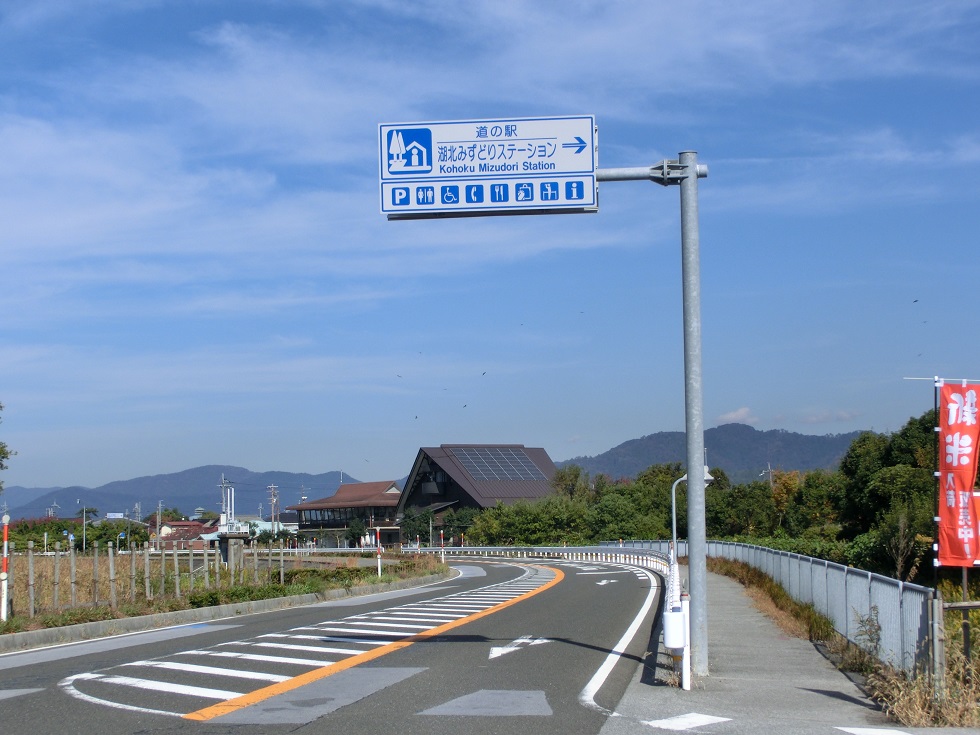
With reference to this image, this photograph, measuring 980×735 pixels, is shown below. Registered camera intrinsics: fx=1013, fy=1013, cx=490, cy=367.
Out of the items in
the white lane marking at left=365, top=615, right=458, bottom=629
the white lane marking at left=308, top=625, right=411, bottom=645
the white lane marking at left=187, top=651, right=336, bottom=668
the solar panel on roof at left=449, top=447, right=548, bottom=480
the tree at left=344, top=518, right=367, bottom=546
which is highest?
the white lane marking at left=187, top=651, right=336, bottom=668

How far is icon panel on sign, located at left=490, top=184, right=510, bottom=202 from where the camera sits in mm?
12281

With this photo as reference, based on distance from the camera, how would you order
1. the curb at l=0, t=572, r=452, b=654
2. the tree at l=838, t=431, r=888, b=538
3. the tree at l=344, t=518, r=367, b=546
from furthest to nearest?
the tree at l=344, t=518, r=367, b=546 → the tree at l=838, t=431, r=888, b=538 → the curb at l=0, t=572, r=452, b=654

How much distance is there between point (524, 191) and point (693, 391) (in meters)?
3.18

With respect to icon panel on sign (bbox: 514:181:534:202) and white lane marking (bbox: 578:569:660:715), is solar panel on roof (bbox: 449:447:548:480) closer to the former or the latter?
white lane marking (bbox: 578:569:660:715)

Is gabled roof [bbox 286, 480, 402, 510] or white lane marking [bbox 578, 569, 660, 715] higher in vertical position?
white lane marking [bbox 578, 569, 660, 715]

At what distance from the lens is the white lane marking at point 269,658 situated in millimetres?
12453

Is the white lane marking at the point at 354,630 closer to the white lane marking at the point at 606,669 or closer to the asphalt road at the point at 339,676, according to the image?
the asphalt road at the point at 339,676

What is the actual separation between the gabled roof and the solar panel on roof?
13.3 metres

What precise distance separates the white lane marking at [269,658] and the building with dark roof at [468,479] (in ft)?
261

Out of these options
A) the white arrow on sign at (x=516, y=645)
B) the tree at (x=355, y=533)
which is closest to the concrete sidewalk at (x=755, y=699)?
the white arrow on sign at (x=516, y=645)

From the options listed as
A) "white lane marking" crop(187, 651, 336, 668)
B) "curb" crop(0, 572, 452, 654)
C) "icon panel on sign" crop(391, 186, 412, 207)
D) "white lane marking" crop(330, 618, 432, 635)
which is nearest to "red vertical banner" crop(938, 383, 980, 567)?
"icon panel on sign" crop(391, 186, 412, 207)

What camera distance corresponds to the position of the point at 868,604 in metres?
12.3

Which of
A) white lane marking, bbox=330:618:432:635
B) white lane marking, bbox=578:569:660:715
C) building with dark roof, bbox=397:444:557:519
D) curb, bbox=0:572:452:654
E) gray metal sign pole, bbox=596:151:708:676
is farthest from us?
building with dark roof, bbox=397:444:557:519

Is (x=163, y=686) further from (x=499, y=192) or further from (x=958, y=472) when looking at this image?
(x=958, y=472)
